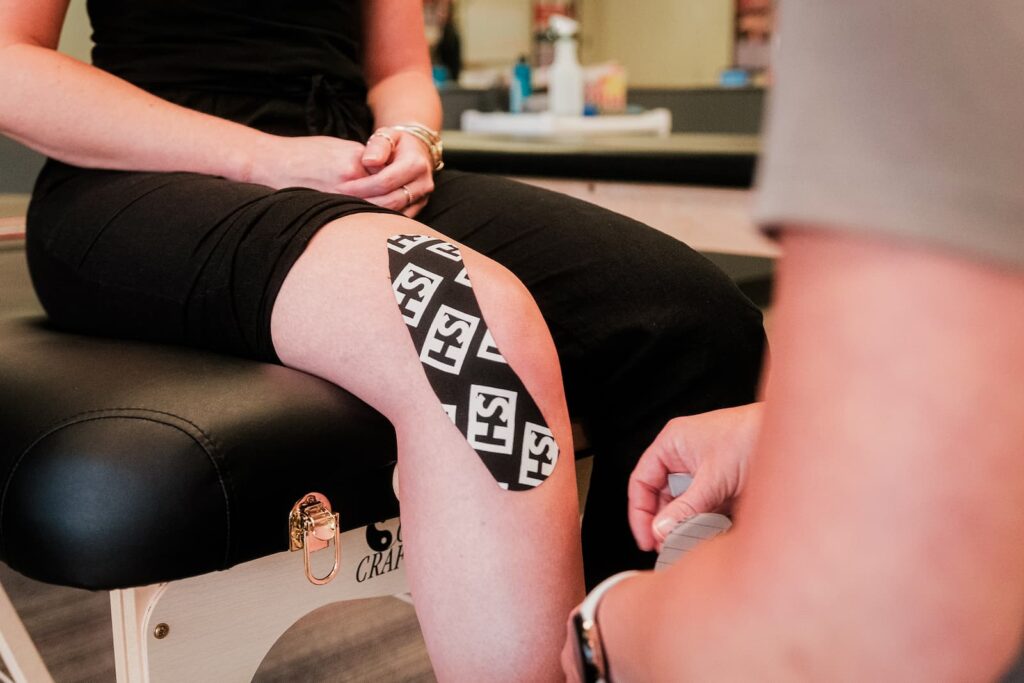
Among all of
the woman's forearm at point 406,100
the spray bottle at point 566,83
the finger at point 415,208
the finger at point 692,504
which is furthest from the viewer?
the spray bottle at point 566,83

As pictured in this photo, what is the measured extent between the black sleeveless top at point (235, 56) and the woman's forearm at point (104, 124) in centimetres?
6

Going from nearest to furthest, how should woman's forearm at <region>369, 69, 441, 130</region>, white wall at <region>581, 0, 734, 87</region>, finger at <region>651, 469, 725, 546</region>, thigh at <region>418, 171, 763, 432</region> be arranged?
finger at <region>651, 469, 725, 546</region> → thigh at <region>418, 171, 763, 432</region> → woman's forearm at <region>369, 69, 441, 130</region> → white wall at <region>581, 0, 734, 87</region>

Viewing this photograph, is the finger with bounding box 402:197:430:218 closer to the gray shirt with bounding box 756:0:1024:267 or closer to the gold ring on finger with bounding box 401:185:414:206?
the gold ring on finger with bounding box 401:185:414:206

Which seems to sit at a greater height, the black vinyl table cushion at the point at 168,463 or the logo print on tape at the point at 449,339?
the logo print on tape at the point at 449,339

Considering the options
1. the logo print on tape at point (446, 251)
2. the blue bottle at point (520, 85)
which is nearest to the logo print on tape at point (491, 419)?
the logo print on tape at point (446, 251)

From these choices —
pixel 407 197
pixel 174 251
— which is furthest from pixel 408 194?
pixel 174 251

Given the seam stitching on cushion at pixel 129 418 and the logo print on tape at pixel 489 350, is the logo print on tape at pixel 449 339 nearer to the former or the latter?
the logo print on tape at pixel 489 350

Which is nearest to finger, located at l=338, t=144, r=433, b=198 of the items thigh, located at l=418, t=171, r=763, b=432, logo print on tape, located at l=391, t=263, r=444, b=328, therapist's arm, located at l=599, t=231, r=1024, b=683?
thigh, located at l=418, t=171, r=763, b=432

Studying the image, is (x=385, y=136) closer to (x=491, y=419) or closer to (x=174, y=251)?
(x=174, y=251)

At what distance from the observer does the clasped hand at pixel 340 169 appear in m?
0.78

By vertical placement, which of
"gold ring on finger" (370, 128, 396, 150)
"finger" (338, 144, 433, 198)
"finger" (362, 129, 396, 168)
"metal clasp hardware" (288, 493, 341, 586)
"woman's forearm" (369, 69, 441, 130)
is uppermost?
"woman's forearm" (369, 69, 441, 130)

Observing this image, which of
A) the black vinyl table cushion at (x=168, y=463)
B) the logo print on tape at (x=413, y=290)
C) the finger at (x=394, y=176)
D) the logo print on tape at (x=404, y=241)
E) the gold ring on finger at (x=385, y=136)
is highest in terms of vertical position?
the gold ring on finger at (x=385, y=136)

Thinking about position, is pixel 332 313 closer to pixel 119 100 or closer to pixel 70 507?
pixel 70 507

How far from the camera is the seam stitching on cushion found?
575 millimetres
